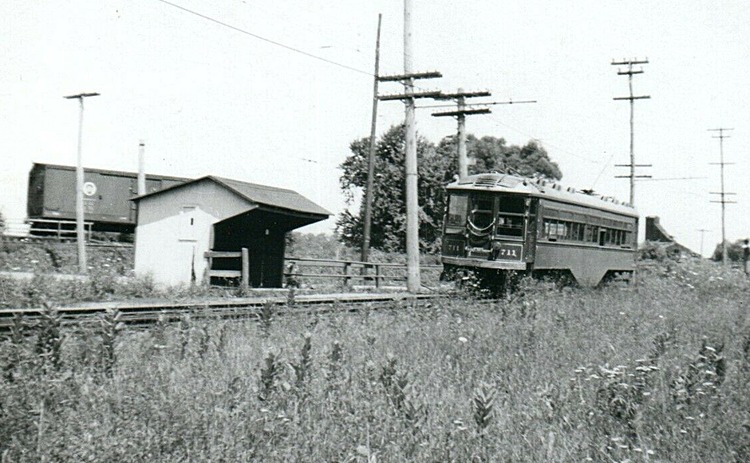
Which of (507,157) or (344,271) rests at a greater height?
(507,157)

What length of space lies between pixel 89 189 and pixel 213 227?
1633 cm

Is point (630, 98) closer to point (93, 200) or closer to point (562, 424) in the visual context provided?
point (93, 200)

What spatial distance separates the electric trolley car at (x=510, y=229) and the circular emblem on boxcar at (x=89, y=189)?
20.4 meters

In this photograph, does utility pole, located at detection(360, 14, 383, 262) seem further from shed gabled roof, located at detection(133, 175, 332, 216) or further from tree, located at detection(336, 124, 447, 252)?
tree, located at detection(336, 124, 447, 252)

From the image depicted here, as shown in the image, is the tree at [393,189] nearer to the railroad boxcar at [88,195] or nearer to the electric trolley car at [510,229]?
the railroad boxcar at [88,195]

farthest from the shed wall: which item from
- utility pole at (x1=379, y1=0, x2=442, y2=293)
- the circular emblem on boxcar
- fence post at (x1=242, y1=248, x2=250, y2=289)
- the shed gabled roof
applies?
the circular emblem on boxcar

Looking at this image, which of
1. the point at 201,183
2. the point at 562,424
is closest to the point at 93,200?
the point at 201,183

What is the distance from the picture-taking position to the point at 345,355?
6.88 meters

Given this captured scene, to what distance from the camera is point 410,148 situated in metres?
19.5

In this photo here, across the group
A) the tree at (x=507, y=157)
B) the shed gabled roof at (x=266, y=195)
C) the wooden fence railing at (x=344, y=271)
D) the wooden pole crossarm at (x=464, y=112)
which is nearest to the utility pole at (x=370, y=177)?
the wooden fence railing at (x=344, y=271)

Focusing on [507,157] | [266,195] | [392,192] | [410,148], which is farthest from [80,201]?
[507,157]

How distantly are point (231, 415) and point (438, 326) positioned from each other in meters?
5.16

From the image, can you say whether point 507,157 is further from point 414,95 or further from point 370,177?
point 414,95

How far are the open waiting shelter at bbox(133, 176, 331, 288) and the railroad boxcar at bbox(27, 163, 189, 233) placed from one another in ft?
42.5
